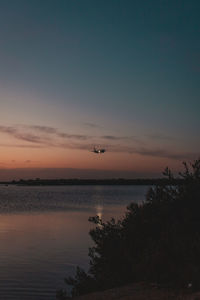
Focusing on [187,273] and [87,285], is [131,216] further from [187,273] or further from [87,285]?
[187,273]

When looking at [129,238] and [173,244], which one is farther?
[129,238]

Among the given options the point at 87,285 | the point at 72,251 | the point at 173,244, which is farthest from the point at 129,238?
the point at 72,251

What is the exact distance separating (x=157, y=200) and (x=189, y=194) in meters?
0.91

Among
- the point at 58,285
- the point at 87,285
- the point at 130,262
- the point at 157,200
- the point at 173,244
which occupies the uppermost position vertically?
the point at 157,200

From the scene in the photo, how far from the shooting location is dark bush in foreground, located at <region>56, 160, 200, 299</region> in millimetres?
7328

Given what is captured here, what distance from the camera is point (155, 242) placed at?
848 cm

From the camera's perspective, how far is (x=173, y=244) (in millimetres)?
7609

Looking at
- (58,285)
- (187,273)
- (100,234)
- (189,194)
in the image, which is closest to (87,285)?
(100,234)

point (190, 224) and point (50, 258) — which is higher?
point (190, 224)

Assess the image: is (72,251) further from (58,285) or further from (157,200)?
(157,200)

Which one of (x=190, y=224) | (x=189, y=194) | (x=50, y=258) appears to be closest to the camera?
(x=190, y=224)

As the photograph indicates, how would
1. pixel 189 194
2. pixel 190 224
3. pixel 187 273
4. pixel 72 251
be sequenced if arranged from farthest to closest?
pixel 72 251
pixel 189 194
pixel 190 224
pixel 187 273

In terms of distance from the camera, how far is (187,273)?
6699mm

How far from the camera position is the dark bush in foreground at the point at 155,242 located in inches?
289
